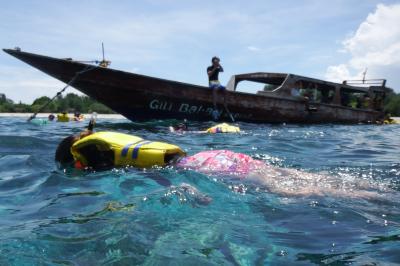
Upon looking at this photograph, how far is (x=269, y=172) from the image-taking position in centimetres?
423

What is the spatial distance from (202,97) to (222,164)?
730cm

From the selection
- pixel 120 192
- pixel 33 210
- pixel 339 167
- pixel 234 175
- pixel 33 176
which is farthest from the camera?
pixel 339 167

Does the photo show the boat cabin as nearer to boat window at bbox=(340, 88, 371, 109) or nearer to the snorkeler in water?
boat window at bbox=(340, 88, 371, 109)

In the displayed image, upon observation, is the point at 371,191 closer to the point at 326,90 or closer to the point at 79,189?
the point at 79,189

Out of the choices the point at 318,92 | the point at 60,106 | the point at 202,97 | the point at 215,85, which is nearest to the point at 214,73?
the point at 215,85

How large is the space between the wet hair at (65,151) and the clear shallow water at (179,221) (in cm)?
18

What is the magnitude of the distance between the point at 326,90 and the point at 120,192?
12.5 m

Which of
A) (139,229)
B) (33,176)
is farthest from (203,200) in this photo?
(33,176)

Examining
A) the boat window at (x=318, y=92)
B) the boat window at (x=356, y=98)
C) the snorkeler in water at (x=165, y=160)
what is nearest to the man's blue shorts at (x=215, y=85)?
the boat window at (x=318, y=92)

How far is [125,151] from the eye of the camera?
4453 mm

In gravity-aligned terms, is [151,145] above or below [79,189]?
above

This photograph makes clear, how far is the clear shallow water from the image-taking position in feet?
7.50

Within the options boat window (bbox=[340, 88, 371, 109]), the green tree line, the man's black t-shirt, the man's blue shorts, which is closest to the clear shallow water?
the man's blue shorts

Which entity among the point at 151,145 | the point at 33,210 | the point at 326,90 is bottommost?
the point at 33,210
